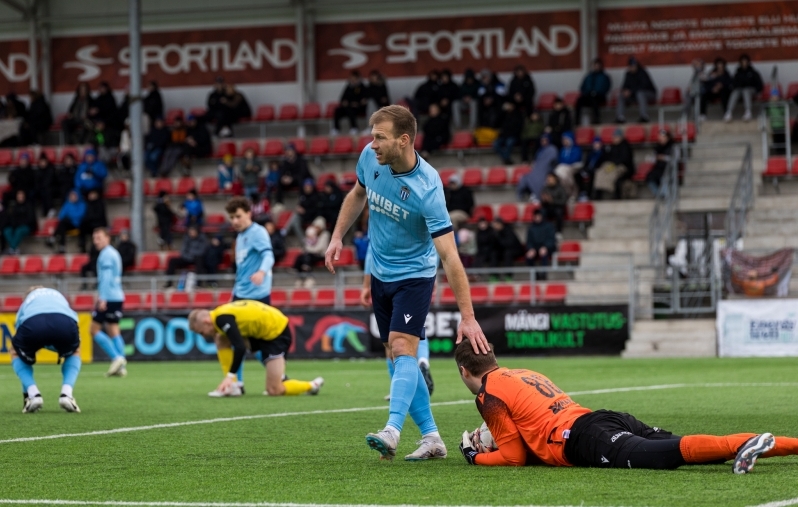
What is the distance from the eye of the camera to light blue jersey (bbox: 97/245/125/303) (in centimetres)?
1847

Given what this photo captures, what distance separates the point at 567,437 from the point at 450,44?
88.2 ft

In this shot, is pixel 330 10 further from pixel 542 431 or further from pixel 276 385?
pixel 542 431

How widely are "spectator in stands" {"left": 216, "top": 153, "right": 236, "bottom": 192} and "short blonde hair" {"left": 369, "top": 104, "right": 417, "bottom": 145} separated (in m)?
23.0

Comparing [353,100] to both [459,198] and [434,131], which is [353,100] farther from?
[459,198]

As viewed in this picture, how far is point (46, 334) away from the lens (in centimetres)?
1048

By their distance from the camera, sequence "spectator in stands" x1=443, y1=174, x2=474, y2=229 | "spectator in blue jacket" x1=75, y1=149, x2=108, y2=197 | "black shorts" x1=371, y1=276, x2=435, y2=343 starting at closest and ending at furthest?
"black shorts" x1=371, y1=276, x2=435, y2=343
"spectator in stands" x1=443, y1=174, x2=474, y2=229
"spectator in blue jacket" x1=75, y1=149, x2=108, y2=197

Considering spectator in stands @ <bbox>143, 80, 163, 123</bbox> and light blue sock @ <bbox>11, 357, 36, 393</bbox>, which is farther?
spectator in stands @ <bbox>143, 80, 163, 123</bbox>

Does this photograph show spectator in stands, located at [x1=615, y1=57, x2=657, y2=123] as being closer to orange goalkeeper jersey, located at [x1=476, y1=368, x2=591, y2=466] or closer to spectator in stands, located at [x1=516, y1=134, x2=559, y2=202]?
spectator in stands, located at [x1=516, y1=134, x2=559, y2=202]

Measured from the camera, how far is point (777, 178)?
26.6 metres

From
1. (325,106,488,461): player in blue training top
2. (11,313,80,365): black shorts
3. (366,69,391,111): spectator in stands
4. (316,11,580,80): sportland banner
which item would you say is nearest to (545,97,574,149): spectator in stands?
(316,11,580,80): sportland banner

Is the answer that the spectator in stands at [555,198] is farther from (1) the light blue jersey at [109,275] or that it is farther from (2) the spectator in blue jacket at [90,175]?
(2) the spectator in blue jacket at [90,175]

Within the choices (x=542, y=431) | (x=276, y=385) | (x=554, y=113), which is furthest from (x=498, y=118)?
(x=542, y=431)

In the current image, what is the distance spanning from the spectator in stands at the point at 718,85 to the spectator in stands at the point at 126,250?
13385 mm

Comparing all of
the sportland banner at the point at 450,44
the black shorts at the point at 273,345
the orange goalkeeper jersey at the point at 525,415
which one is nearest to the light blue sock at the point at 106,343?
the black shorts at the point at 273,345
